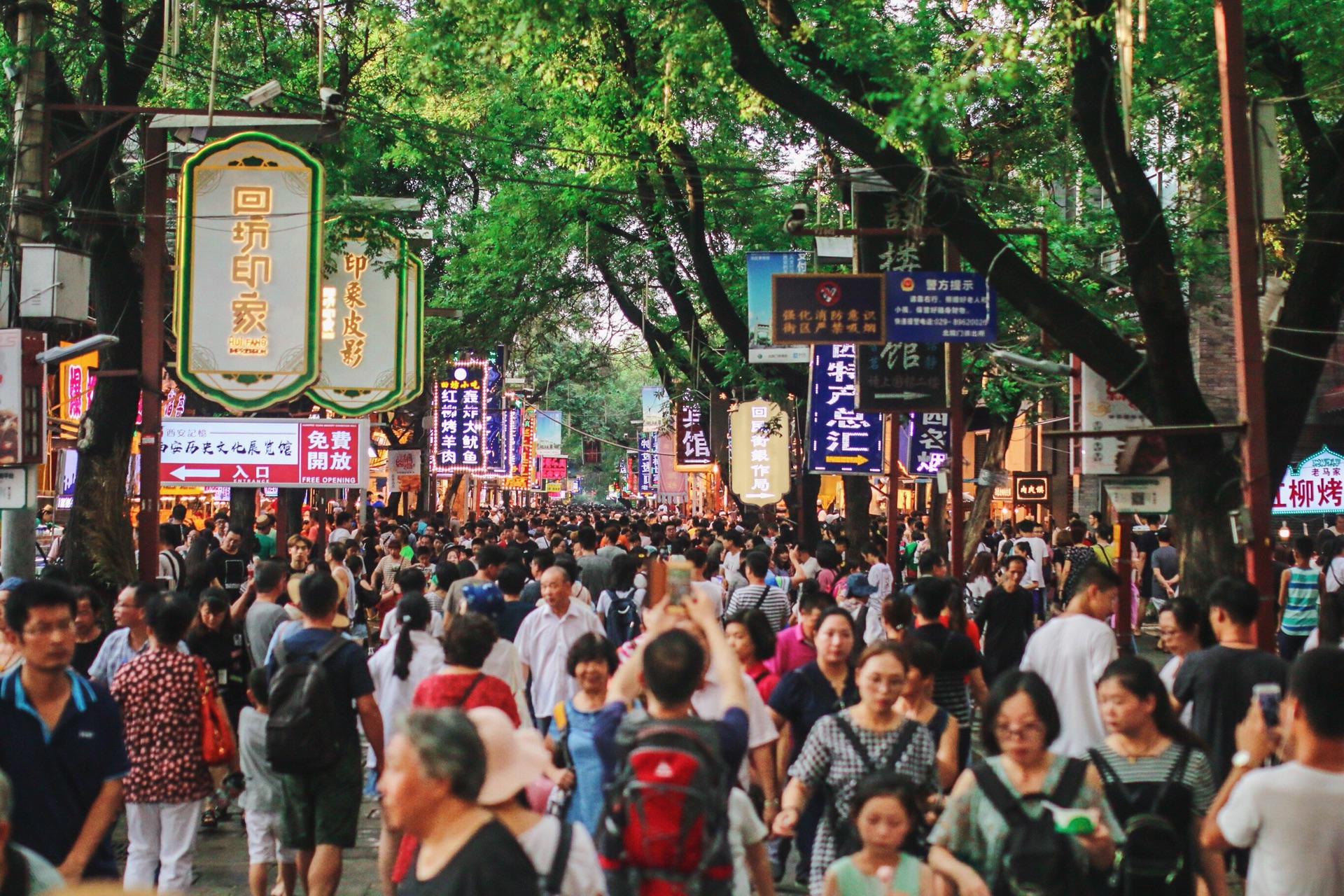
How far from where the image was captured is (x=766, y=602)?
11.5m

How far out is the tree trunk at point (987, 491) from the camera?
25.6 m

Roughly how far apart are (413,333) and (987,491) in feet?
38.3

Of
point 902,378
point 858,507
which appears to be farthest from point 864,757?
point 858,507

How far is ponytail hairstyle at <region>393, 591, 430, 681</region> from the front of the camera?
766 cm

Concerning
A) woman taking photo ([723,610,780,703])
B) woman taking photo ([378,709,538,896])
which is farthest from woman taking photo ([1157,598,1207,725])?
woman taking photo ([378,709,538,896])

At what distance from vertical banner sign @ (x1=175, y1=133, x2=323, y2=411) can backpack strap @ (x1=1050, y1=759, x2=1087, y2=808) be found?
11.0 metres

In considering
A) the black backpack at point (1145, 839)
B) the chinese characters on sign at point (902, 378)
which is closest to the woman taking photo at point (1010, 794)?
the black backpack at point (1145, 839)

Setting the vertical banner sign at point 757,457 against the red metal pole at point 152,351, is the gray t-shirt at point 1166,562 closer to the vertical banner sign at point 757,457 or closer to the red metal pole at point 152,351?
the vertical banner sign at point 757,457

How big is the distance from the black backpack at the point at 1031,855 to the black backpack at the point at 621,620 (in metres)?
7.49

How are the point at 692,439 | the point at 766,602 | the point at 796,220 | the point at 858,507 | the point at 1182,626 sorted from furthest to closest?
the point at 692,439, the point at 858,507, the point at 796,220, the point at 766,602, the point at 1182,626

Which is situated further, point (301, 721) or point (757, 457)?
point (757, 457)

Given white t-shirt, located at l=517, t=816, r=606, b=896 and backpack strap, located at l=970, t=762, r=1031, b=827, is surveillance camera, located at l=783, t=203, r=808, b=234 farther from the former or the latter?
white t-shirt, located at l=517, t=816, r=606, b=896

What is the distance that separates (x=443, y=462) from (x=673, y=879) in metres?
31.4

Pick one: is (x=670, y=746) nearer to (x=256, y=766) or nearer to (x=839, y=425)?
(x=256, y=766)
